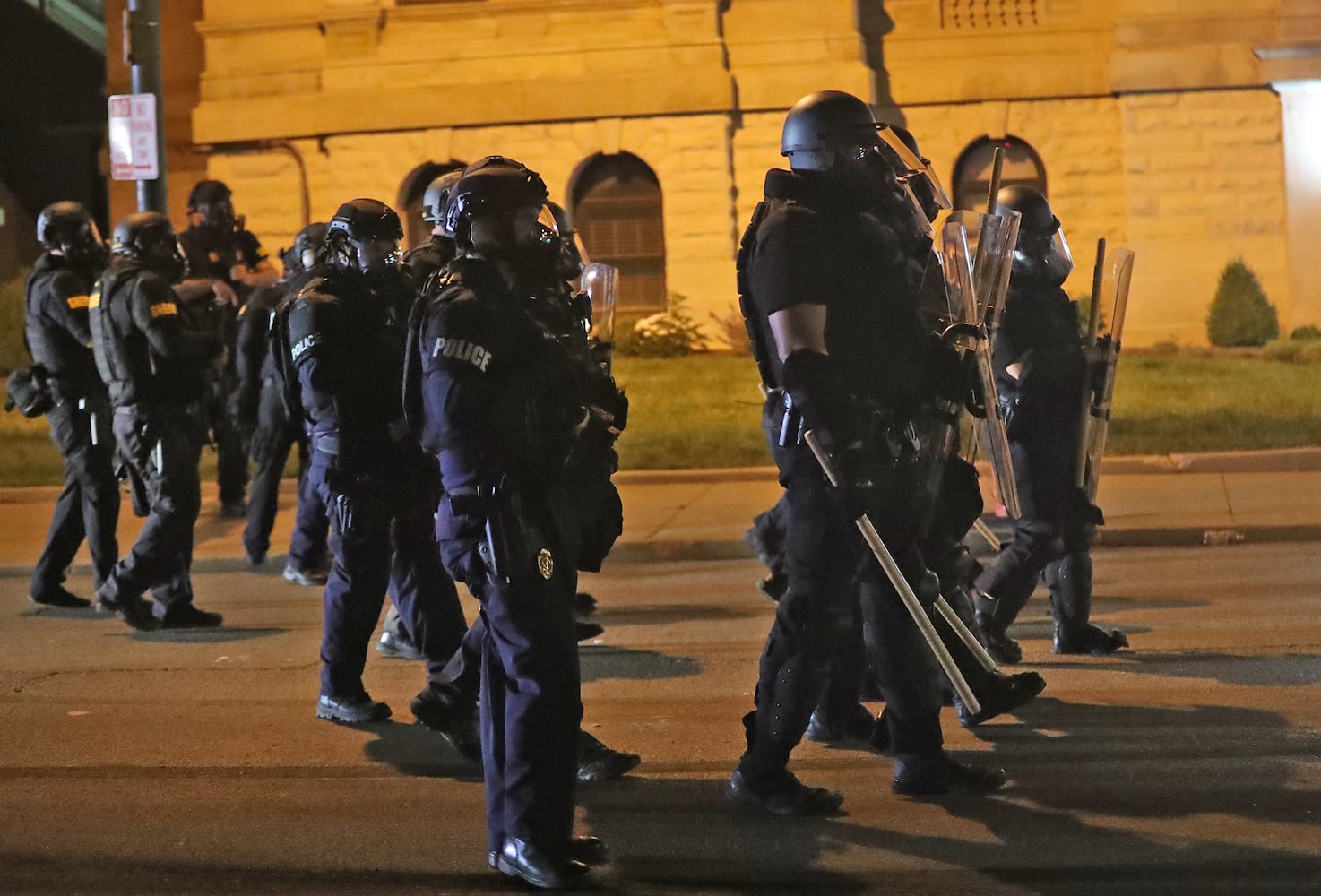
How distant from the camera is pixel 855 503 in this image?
5238 mm

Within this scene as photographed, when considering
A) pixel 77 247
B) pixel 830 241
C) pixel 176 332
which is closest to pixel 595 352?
pixel 830 241

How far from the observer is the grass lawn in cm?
1430

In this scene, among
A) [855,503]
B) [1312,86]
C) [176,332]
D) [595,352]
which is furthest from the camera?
[1312,86]

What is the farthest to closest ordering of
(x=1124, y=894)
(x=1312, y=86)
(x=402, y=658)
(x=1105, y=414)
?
(x=1312, y=86) < (x=402, y=658) < (x=1105, y=414) < (x=1124, y=894)

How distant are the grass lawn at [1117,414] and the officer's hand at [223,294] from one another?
369 centimetres

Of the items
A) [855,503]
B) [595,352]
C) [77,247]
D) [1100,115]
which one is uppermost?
[1100,115]

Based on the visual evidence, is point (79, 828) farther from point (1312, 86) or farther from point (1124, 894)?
point (1312, 86)

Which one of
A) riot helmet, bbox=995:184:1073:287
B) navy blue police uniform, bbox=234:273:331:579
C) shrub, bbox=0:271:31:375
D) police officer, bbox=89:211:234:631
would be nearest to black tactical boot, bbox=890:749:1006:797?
riot helmet, bbox=995:184:1073:287

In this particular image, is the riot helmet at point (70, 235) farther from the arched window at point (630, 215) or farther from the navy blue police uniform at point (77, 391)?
the arched window at point (630, 215)

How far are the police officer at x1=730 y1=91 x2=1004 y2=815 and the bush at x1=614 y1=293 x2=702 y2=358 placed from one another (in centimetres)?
1518

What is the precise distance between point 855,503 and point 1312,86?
1773cm

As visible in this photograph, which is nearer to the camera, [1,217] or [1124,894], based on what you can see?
[1124,894]

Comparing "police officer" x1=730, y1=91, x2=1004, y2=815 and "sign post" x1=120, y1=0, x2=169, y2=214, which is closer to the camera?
"police officer" x1=730, y1=91, x2=1004, y2=815

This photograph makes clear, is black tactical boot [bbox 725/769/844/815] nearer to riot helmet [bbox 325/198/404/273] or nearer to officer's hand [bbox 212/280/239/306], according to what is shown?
riot helmet [bbox 325/198/404/273]
